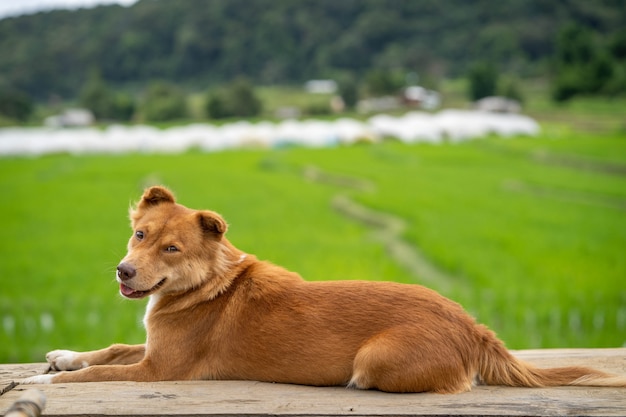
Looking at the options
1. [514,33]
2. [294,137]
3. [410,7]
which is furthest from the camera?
[410,7]

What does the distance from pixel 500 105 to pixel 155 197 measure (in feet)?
158

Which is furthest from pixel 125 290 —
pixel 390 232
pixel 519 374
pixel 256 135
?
pixel 256 135

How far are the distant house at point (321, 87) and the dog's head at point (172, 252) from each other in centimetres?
5675

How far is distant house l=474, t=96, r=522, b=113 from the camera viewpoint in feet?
162

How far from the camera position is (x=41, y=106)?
61812 mm

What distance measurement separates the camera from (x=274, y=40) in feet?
215

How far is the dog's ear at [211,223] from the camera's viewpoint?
2.85 metres

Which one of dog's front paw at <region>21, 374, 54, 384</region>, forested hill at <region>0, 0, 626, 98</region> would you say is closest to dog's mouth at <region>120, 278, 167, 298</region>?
dog's front paw at <region>21, 374, 54, 384</region>

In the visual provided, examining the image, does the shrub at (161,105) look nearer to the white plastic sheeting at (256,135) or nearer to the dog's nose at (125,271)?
the white plastic sheeting at (256,135)

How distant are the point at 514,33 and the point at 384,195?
42.3 meters

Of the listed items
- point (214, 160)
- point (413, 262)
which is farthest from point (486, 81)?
point (413, 262)

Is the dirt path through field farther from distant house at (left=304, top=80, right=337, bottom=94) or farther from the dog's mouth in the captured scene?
distant house at (left=304, top=80, right=337, bottom=94)

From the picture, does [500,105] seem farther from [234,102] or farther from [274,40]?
[274,40]

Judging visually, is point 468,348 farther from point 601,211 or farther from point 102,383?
point 601,211
